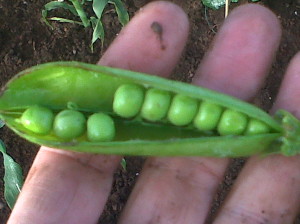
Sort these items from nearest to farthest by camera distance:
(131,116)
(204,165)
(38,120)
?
(38,120) < (131,116) < (204,165)

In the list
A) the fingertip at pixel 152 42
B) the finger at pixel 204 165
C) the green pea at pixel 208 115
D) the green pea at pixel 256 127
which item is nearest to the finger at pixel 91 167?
the fingertip at pixel 152 42

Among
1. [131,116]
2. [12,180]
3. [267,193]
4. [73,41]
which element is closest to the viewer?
[131,116]

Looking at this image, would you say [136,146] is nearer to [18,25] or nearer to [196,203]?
[196,203]

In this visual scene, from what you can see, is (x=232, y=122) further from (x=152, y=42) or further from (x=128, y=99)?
(x=152, y=42)

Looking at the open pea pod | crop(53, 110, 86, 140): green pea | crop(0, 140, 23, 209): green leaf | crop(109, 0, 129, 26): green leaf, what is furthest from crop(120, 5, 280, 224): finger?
crop(0, 140, 23, 209): green leaf

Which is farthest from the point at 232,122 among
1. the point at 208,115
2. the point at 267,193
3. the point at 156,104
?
the point at 267,193

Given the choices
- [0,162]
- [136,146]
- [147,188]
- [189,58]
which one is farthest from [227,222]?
[0,162]

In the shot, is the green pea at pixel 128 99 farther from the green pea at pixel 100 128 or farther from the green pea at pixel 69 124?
the green pea at pixel 69 124
